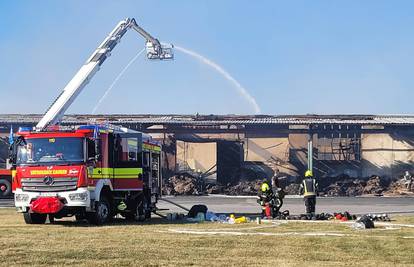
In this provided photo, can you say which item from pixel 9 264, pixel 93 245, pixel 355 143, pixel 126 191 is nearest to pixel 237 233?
pixel 93 245

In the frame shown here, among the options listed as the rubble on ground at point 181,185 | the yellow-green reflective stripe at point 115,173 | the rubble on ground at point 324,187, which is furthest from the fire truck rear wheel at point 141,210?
the rubble on ground at point 324,187

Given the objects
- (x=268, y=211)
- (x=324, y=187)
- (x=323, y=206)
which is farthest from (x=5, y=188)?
(x=324, y=187)

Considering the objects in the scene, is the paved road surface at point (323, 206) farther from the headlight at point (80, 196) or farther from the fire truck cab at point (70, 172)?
the headlight at point (80, 196)

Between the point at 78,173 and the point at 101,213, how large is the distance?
129 centimetres

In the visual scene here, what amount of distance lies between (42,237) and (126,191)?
205 inches

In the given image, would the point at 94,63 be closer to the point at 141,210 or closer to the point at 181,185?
the point at 141,210

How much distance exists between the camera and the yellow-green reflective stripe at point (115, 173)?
1562 centimetres

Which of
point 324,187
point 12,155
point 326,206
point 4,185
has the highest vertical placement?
point 12,155

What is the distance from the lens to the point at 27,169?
50.7ft

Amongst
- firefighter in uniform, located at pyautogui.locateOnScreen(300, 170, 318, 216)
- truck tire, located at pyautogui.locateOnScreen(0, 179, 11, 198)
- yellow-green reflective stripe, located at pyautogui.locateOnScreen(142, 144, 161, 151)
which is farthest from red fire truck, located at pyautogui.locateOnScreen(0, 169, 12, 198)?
firefighter in uniform, located at pyautogui.locateOnScreen(300, 170, 318, 216)

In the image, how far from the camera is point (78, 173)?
1513cm

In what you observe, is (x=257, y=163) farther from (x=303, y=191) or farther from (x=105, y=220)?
(x=105, y=220)

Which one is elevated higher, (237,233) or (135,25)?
(135,25)

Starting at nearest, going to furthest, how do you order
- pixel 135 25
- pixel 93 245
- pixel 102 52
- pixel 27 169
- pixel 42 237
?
pixel 93 245, pixel 42 237, pixel 27 169, pixel 102 52, pixel 135 25
